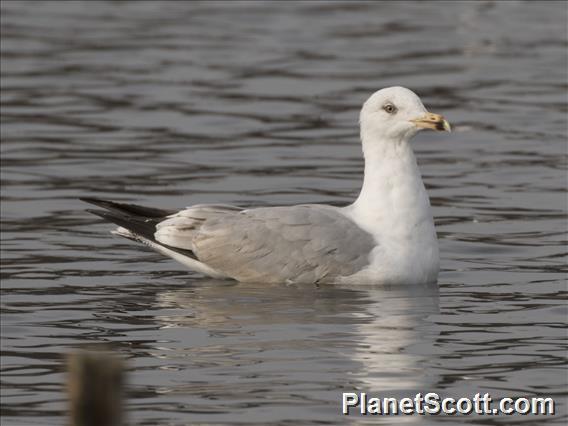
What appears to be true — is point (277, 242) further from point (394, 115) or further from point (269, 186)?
point (269, 186)

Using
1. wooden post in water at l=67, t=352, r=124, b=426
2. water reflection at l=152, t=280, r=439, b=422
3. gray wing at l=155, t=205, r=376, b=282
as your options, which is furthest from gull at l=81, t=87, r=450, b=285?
wooden post in water at l=67, t=352, r=124, b=426

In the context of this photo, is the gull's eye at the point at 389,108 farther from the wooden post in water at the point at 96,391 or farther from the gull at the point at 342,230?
the wooden post in water at the point at 96,391

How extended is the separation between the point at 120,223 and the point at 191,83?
30.7 ft

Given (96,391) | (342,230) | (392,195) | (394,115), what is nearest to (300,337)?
(342,230)

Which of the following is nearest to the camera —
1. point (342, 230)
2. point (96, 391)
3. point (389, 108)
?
point (96, 391)

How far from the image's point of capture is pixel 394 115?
12578 mm

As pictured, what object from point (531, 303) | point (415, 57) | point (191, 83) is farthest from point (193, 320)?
point (415, 57)

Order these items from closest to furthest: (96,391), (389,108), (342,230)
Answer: (96,391), (342,230), (389,108)

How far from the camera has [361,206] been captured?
12562mm

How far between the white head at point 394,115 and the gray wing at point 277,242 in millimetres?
694

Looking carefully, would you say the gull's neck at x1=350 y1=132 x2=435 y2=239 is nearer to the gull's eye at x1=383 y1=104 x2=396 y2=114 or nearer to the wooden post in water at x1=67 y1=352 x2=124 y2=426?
the gull's eye at x1=383 y1=104 x2=396 y2=114

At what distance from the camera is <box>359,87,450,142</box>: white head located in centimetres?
1250

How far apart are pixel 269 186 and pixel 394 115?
12.4ft

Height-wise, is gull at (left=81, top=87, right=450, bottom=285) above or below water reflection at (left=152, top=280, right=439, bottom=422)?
above
